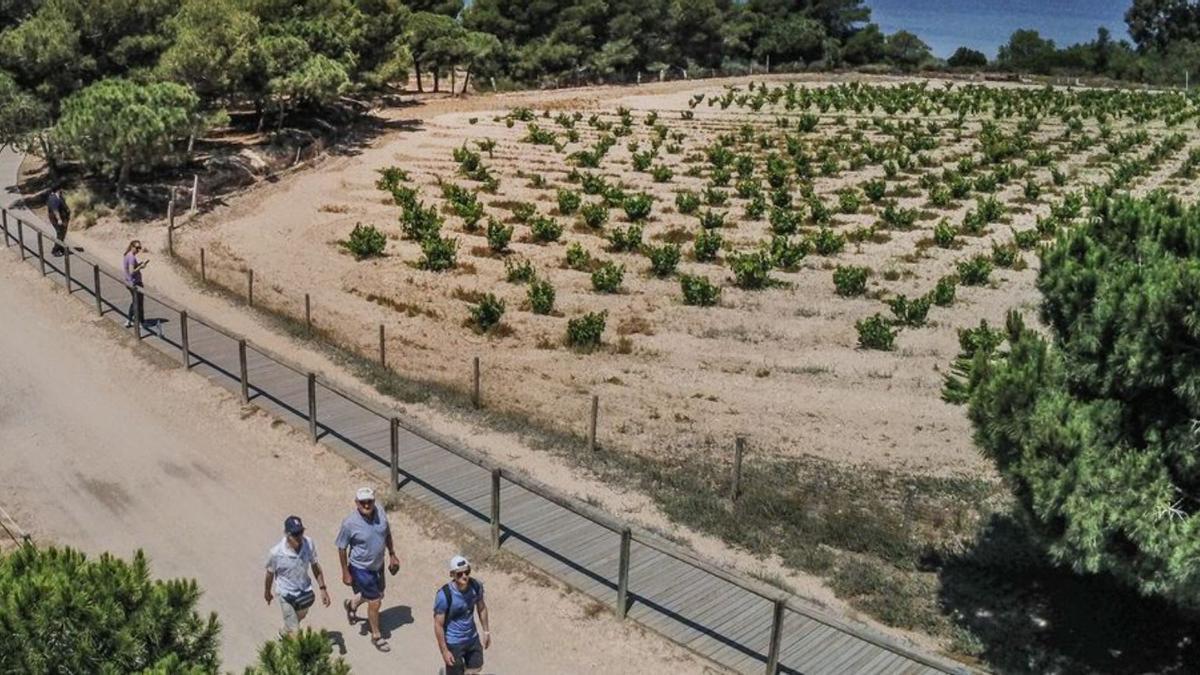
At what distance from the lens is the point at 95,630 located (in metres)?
6.87

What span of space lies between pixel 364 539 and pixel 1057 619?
24.4 ft

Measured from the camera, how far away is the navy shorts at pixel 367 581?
9.88 m

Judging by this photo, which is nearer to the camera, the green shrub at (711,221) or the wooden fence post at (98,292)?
the wooden fence post at (98,292)

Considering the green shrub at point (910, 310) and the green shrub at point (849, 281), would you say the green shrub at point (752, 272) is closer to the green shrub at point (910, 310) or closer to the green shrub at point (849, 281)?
the green shrub at point (849, 281)

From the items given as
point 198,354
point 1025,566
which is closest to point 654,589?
point 1025,566

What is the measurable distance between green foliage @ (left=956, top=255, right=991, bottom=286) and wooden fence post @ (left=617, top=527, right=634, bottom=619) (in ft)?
62.6

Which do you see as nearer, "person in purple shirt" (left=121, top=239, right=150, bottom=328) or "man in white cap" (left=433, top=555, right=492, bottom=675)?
"man in white cap" (left=433, top=555, right=492, bottom=675)

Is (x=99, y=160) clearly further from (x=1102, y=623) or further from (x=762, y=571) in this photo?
(x=1102, y=623)

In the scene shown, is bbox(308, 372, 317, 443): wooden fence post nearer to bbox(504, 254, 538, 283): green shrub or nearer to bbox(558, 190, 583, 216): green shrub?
bbox(504, 254, 538, 283): green shrub

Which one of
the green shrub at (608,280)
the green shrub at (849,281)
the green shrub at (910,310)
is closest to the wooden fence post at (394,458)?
the green shrub at (608,280)

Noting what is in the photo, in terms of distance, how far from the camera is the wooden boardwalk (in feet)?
33.6

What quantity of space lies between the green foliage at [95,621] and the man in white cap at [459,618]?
6.46 feet

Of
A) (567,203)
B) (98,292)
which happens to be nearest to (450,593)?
(98,292)

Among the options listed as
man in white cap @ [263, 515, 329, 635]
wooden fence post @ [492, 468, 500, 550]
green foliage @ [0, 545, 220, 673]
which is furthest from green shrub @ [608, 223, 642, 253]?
green foliage @ [0, 545, 220, 673]
